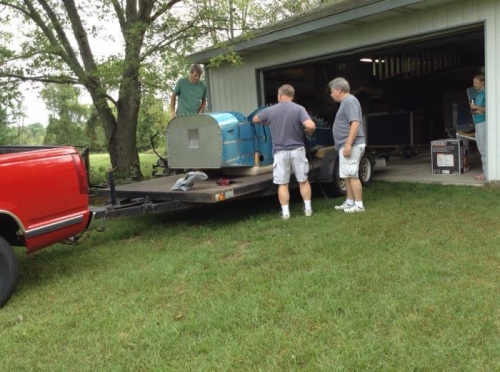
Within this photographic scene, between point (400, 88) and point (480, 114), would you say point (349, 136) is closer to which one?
point (480, 114)

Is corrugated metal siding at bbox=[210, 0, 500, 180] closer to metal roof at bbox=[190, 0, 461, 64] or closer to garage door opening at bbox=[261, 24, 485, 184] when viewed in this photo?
metal roof at bbox=[190, 0, 461, 64]

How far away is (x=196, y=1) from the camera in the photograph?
31.3 feet

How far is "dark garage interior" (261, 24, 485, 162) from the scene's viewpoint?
13688 mm

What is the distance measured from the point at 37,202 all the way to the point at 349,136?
3.96m

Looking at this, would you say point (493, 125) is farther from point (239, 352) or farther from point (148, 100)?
point (148, 100)

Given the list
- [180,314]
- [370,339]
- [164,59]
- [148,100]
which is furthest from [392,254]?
[148,100]

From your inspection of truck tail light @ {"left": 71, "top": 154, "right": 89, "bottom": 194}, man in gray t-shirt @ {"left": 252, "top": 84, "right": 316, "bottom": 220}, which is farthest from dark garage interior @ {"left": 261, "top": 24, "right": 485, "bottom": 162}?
truck tail light @ {"left": 71, "top": 154, "right": 89, "bottom": 194}

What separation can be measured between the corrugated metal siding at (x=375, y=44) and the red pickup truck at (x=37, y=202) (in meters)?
6.39

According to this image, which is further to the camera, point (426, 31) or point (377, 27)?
point (377, 27)

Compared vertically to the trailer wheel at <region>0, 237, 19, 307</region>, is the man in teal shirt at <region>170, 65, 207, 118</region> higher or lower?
higher

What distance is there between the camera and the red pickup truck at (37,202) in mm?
4152

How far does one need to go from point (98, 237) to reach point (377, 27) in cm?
627

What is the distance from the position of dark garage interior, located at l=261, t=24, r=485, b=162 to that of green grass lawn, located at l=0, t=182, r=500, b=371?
6873mm

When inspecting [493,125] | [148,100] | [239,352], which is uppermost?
[148,100]
